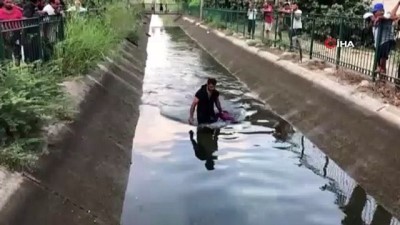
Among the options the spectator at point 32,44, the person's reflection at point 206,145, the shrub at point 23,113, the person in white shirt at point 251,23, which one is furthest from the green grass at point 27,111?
the person in white shirt at point 251,23

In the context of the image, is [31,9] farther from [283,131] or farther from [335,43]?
[335,43]

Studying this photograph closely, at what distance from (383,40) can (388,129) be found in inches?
146

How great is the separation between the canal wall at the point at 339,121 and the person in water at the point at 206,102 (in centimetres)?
207

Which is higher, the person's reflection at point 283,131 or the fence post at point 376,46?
the fence post at point 376,46

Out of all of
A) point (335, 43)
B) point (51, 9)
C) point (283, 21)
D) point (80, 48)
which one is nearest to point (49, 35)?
point (80, 48)

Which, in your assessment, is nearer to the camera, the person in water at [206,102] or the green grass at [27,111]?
the green grass at [27,111]

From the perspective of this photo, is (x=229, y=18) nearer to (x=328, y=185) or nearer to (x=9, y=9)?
(x=9, y=9)

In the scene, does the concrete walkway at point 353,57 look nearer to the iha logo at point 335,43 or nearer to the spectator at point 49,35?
the iha logo at point 335,43

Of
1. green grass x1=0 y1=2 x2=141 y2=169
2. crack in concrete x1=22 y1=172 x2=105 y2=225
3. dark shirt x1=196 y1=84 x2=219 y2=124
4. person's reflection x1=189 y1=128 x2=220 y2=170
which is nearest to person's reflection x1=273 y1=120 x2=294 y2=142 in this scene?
person's reflection x1=189 y1=128 x2=220 y2=170

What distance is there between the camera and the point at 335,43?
1568 centimetres

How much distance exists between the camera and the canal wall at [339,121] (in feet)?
27.5

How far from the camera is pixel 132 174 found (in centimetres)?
940

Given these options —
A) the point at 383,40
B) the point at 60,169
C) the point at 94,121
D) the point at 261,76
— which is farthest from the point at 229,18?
the point at 60,169

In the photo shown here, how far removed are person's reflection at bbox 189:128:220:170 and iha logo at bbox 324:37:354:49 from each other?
493 centimetres
